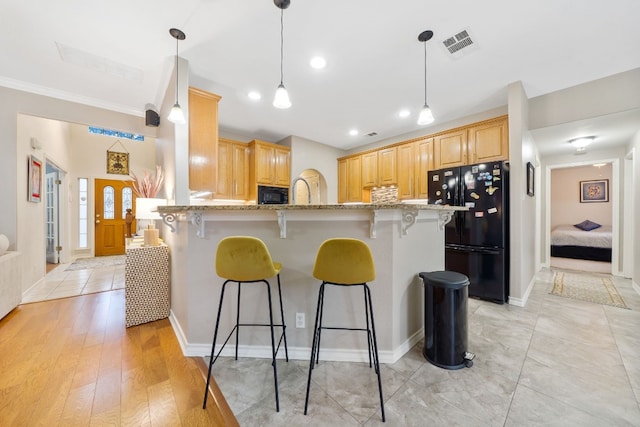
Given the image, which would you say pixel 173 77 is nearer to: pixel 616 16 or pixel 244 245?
pixel 244 245

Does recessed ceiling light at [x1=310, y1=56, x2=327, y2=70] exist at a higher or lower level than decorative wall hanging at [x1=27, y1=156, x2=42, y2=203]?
higher

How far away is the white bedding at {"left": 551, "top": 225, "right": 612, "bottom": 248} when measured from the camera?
5.54 m

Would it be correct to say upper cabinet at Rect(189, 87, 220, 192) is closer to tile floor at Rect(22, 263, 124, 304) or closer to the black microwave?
the black microwave

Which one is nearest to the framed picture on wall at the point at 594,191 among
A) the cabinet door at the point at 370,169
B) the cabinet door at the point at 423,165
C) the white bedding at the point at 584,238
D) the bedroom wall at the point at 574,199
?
the bedroom wall at the point at 574,199

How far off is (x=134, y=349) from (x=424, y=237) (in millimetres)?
2624

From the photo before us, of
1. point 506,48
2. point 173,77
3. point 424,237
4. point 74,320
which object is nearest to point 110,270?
point 74,320

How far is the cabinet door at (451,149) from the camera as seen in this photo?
3.84 meters

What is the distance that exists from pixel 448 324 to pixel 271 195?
3.55 m

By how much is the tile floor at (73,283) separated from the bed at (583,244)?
358 inches

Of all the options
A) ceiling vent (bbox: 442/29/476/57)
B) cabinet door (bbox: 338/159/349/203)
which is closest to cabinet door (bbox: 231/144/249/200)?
cabinet door (bbox: 338/159/349/203)

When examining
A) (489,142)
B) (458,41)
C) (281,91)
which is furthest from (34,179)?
(489,142)

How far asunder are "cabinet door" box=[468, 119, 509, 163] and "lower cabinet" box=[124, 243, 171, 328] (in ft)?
13.9

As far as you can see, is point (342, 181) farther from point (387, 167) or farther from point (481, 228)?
point (481, 228)

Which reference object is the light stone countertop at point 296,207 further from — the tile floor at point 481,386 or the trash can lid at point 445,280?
the tile floor at point 481,386
